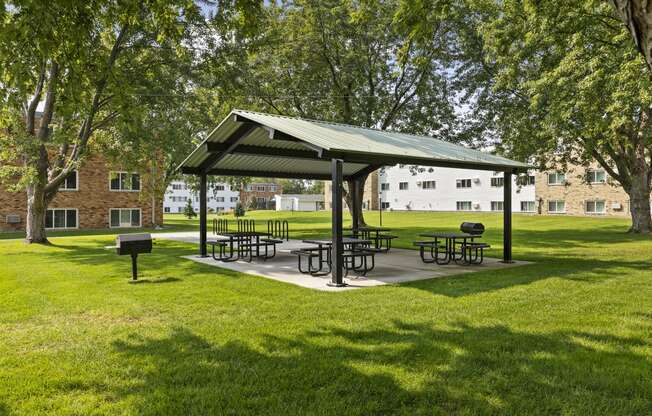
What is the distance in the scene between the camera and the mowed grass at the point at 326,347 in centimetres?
405

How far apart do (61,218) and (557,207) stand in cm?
4401

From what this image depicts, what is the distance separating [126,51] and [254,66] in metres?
8.06

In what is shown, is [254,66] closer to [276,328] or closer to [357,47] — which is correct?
[357,47]

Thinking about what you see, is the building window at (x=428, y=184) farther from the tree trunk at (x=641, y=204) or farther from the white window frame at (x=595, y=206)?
the tree trunk at (x=641, y=204)

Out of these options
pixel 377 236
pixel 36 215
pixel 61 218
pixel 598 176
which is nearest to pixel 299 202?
pixel 598 176

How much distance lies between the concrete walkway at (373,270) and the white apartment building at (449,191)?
110 ft

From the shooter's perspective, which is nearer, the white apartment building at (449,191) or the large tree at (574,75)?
the large tree at (574,75)

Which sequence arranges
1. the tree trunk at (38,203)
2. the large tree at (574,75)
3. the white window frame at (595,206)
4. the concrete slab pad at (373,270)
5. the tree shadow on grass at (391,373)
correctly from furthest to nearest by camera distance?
the white window frame at (595,206)
the tree trunk at (38,203)
the large tree at (574,75)
the concrete slab pad at (373,270)
the tree shadow on grass at (391,373)

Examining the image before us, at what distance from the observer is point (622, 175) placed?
82.5 ft

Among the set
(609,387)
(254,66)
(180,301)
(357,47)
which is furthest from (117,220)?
(609,387)

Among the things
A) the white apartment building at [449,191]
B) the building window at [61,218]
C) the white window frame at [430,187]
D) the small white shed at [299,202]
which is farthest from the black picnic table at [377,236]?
the small white shed at [299,202]

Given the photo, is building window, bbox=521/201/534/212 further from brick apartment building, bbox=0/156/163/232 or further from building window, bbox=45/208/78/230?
building window, bbox=45/208/78/230

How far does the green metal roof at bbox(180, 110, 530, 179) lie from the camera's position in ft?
32.1

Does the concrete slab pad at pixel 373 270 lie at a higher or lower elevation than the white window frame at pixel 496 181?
lower
